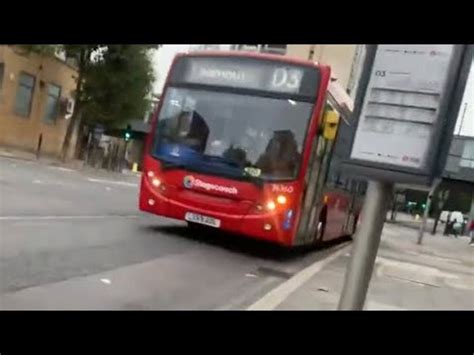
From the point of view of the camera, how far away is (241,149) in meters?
11.3

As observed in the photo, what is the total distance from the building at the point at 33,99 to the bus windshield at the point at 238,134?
23.9m

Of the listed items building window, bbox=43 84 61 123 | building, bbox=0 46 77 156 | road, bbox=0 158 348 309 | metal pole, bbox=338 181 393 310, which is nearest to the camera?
metal pole, bbox=338 181 393 310

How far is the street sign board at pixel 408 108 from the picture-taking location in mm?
4055

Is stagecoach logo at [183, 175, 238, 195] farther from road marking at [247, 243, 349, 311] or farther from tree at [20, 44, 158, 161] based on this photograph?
tree at [20, 44, 158, 161]

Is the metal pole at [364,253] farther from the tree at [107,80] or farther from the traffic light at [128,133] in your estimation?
the traffic light at [128,133]

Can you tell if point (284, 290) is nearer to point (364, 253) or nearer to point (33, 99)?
point (364, 253)

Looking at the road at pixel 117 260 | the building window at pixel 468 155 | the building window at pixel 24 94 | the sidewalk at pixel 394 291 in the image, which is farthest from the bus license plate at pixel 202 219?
the building window at pixel 468 155

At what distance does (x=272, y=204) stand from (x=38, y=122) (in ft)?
98.4

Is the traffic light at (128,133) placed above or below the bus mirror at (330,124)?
below

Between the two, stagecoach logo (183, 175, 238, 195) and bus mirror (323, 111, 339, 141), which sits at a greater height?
bus mirror (323, 111, 339, 141)

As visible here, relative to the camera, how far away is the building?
112 ft

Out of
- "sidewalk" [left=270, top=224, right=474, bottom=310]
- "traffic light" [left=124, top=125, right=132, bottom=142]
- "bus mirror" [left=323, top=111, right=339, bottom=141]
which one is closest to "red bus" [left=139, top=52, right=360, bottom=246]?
"bus mirror" [left=323, top=111, right=339, bottom=141]

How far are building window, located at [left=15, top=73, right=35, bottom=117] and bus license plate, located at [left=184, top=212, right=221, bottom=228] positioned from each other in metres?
26.2

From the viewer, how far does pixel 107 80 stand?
123 ft
